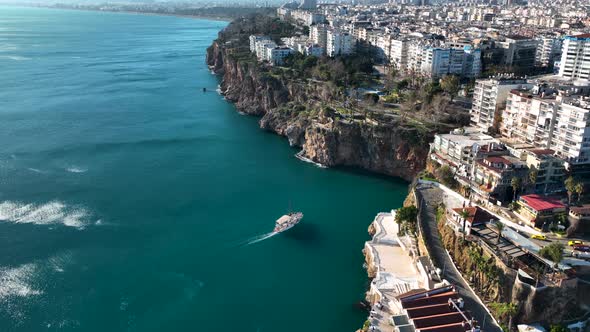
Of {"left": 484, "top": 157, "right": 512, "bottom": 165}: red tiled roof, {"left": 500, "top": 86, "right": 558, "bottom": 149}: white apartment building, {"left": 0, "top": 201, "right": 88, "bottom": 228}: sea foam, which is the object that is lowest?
{"left": 0, "top": 201, "right": 88, "bottom": 228}: sea foam

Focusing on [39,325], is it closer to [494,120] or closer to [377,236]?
[377,236]

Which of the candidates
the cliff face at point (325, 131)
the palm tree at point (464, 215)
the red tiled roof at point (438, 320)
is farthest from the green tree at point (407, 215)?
the cliff face at point (325, 131)

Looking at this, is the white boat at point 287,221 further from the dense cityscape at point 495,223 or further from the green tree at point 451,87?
the green tree at point 451,87

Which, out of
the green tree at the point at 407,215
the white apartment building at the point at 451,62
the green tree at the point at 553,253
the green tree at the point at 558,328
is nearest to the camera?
the green tree at the point at 558,328

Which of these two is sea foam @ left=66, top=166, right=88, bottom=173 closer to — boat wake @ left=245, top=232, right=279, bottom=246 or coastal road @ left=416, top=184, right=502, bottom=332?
boat wake @ left=245, top=232, right=279, bottom=246

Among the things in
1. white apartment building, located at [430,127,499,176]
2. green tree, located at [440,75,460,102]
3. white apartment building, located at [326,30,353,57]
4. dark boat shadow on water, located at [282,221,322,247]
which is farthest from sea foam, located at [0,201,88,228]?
white apartment building, located at [326,30,353,57]

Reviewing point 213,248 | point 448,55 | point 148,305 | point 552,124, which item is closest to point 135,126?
point 213,248
